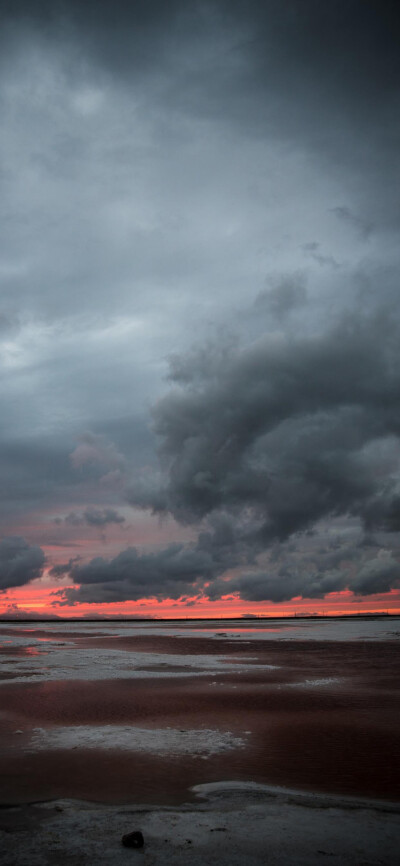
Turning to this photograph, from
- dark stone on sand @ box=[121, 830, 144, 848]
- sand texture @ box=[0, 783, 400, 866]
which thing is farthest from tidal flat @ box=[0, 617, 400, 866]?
dark stone on sand @ box=[121, 830, 144, 848]

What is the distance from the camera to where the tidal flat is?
8031mm

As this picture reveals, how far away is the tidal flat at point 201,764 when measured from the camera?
316 inches

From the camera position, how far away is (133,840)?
766cm

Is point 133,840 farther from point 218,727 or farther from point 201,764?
point 218,727

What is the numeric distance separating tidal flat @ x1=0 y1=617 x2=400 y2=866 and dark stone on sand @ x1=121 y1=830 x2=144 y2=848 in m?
0.17

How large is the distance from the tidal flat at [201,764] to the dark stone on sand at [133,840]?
0.57 feet

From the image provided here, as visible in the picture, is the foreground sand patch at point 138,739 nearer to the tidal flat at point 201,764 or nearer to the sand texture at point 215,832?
the tidal flat at point 201,764

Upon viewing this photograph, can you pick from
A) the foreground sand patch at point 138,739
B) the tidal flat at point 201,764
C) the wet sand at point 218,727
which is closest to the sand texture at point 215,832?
the tidal flat at point 201,764

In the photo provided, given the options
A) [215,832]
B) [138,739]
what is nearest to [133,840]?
[215,832]

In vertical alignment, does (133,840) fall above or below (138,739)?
above

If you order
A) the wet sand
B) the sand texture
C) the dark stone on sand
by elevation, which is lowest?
the wet sand

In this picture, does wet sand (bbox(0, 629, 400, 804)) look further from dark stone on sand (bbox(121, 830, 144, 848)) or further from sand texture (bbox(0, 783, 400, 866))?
dark stone on sand (bbox(121, 830, 144, 848))

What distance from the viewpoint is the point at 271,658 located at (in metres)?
36.5

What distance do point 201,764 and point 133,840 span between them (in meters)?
4.40
